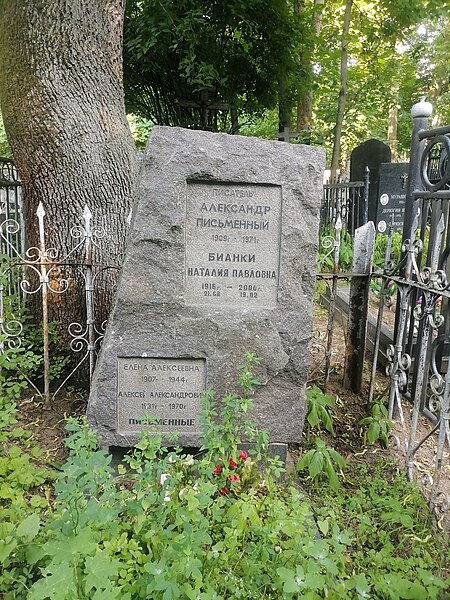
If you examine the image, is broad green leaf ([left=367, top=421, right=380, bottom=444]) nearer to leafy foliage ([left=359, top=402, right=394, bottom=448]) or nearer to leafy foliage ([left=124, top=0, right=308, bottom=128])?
leafy foliage ([left=359, top=402, right=394, bottom=448])

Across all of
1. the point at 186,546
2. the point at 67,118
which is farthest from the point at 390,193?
the point at 186,546

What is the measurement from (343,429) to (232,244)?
161 centimetres

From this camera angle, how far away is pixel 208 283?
2.83 metres

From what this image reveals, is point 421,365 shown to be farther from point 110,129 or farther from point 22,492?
point 110,129

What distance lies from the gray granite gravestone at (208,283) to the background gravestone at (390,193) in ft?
22.5

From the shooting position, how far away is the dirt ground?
3.05 metres

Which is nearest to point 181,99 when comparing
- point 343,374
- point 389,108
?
point 343,374

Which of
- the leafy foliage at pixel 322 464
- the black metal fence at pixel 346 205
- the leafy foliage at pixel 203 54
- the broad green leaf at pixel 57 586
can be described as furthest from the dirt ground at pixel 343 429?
the leafy foliage at pixel 203 54

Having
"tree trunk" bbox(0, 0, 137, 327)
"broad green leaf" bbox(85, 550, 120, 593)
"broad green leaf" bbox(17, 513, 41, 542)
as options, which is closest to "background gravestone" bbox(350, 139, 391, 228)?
"tree trunk" bbox(0, 0, 137, 327)

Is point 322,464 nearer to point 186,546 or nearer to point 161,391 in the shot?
point 161,391

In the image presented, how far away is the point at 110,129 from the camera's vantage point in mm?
3869

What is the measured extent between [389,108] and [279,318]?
18321 millimetres

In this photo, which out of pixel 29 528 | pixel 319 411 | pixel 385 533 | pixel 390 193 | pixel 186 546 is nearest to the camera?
pixel 186 546

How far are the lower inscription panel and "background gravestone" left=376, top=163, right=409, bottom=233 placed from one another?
23.5 feet
